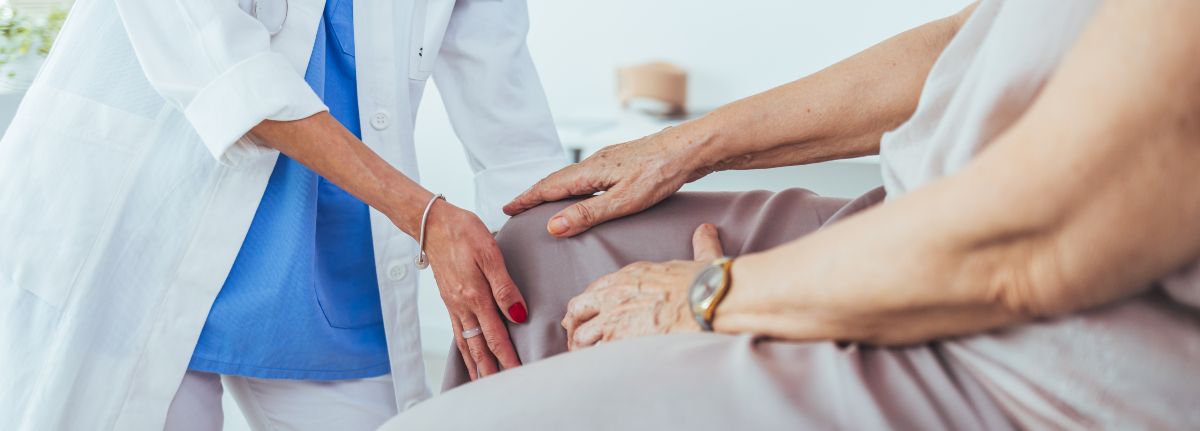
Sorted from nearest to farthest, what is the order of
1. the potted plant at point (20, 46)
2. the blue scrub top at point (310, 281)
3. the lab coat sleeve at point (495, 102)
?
1. the blue scrub top at point (310, 281)
2. the lab coat sleeve at point (495, 102)
3. the potted plant at point (20, 46)

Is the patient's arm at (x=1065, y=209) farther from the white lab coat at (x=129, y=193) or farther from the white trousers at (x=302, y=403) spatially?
the white trousers at (x=302, y=403)

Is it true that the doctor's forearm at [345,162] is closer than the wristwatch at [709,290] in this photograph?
No

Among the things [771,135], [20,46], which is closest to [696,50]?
[20,46]

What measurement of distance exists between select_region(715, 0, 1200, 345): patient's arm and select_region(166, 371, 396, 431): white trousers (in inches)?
31.5

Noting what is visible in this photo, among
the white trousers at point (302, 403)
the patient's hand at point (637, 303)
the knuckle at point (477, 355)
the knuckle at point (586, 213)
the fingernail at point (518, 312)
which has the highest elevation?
the knuckle at point (586, 213)

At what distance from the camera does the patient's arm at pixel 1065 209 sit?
1.56 ft

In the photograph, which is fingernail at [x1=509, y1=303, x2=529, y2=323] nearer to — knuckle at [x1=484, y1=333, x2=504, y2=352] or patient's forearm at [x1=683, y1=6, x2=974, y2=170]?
knuckle at [x1=484, y1=333, x2=504, y2=352]

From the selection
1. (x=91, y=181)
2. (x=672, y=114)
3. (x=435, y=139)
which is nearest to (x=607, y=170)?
(x=91, y=181)

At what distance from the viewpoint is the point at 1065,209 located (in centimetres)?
50

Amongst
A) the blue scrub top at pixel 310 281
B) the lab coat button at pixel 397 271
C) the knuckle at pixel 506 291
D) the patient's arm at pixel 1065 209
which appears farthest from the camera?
the lab coat button at pixel 397 271

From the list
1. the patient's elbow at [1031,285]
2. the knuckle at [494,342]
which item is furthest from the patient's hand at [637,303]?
the patient's elbow at [1031,285]

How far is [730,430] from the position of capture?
21.8 inches

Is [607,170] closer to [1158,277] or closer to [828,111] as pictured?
[828,111]

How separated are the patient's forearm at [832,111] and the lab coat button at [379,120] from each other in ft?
1.32
